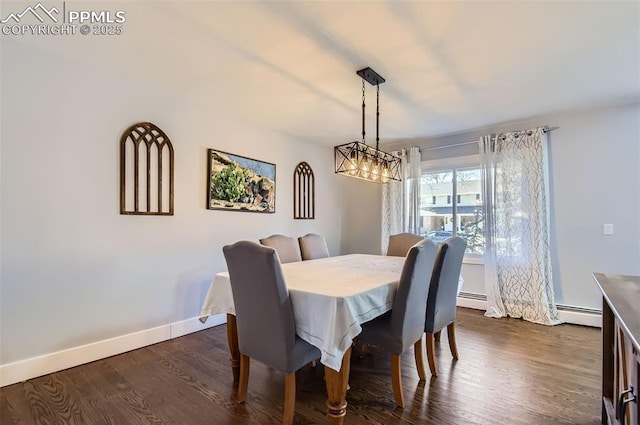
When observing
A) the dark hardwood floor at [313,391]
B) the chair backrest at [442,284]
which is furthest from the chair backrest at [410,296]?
the dark hardwood floor at [313,391]

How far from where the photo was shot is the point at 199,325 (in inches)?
126

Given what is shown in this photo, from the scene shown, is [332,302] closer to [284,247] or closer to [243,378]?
[243,378]

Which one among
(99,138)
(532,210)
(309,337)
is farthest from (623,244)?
(99,138)

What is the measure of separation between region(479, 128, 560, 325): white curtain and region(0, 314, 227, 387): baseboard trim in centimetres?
353

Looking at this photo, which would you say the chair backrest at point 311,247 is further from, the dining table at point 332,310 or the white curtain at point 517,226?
the white curtain at point 517,226

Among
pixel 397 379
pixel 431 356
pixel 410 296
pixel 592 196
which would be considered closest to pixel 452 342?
pixel 431 356

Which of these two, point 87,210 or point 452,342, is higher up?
point 87,210

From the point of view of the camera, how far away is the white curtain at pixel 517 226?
3.50 metres

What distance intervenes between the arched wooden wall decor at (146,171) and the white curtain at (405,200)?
9.81ft

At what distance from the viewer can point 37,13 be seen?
192cm

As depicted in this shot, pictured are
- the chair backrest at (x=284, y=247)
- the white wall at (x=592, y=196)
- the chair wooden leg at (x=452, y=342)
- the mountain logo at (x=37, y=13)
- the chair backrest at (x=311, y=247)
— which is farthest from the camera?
the chair backrest at (x=311, y=247)

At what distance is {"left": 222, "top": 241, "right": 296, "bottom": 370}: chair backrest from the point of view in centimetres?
161

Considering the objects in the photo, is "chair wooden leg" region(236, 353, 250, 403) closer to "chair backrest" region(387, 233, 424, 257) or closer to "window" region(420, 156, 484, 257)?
"chair backrest" region(387, 233, 424, 257)

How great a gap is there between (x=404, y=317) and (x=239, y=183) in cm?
250
